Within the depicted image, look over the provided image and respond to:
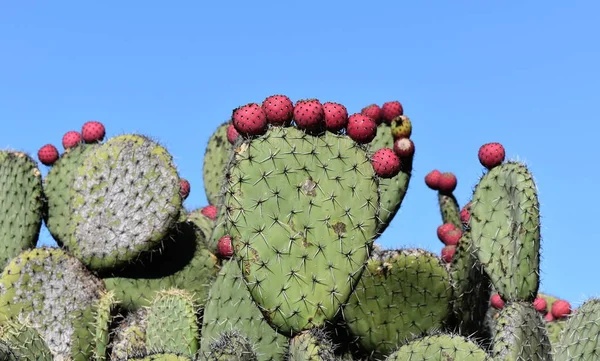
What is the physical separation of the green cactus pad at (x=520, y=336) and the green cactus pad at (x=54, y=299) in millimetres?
2523

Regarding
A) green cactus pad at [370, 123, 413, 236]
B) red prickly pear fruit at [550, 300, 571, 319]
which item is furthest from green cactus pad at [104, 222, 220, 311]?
red prickly pear fruit at [550, 300, 571, 319]

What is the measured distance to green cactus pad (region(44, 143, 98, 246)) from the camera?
653 centimetres

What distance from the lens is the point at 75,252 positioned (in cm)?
627

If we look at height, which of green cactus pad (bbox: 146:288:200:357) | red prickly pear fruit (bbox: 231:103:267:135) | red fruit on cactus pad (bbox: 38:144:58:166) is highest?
red prickly pear fruit (bbox: 231:103:267:135)

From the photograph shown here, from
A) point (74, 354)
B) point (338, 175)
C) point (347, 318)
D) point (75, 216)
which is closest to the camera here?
point (338, 175)

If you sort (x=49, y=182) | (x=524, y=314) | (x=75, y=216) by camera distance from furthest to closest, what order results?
(x=49, y=182) → (x=75, y=216) → (x=524, y=314)

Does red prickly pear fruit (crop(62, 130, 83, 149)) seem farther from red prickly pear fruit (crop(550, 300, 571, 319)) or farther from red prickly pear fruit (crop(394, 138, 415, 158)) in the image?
red prickly pear fruit (crop(550, 300, 571, 319))

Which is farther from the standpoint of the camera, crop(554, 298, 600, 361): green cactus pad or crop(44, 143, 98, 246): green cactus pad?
crop(44, 143, 98, 246): green cactus pad

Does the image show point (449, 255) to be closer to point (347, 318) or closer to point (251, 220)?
point (347, 318)

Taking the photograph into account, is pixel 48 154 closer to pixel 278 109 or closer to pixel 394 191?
pixel 394 191

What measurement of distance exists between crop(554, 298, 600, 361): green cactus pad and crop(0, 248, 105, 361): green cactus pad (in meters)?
2.70

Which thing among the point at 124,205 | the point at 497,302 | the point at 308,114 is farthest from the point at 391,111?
the point at 308,114

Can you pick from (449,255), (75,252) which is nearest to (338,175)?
(449,255)

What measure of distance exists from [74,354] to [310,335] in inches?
97.2
